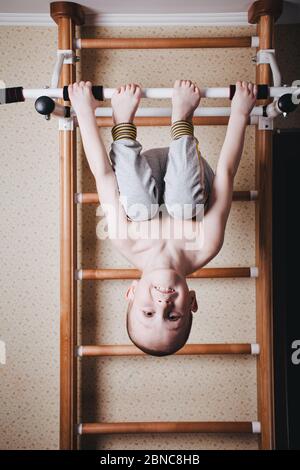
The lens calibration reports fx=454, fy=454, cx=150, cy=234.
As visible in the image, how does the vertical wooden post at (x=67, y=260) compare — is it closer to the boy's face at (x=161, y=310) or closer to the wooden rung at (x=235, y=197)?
the wooden rung at (x=235, y=197)

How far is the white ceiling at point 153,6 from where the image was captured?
1.85 meters

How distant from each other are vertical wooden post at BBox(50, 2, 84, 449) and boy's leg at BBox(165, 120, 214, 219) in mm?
536

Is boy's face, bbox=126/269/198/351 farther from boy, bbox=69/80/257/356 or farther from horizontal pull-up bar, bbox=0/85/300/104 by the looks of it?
horizontal pull-up bar, bbox=0/85/300/104

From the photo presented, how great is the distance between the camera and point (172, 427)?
180 centimetres

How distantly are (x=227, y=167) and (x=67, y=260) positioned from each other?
729 mm

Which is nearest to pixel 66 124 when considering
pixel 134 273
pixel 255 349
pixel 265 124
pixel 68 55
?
pixel 68 55

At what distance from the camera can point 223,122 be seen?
180 centimetres

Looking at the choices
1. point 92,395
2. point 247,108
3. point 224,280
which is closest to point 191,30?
point 247,108

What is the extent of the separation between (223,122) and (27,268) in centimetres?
105

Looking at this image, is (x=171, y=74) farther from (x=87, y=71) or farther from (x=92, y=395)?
(x=92, y=395)

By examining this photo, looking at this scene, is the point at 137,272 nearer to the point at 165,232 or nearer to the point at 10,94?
the point at 165,232

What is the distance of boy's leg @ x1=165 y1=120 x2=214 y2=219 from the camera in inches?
52.7

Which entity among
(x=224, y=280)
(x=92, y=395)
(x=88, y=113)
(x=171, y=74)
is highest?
(x=171, y=74)

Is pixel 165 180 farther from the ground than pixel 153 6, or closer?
closer
